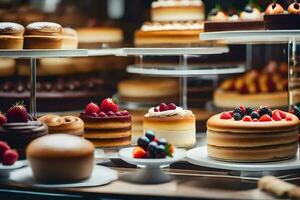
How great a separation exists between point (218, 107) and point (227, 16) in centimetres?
133

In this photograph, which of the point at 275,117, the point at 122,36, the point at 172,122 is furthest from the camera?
the point at 122,36

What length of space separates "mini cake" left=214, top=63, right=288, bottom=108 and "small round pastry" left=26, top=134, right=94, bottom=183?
283cm

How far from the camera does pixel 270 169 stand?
11.4 feet

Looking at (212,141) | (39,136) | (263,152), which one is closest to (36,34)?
(39,136)

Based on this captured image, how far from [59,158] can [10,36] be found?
120cm

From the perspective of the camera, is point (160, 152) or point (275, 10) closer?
point (160, 152)

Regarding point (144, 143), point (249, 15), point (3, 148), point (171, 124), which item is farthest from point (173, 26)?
point (3, 148)

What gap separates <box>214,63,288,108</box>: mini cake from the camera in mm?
5934

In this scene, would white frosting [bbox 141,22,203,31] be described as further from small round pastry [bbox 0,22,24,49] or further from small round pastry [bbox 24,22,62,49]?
small round pastry [bbox 0,22,24,49]

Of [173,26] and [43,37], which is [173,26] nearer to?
[173,26]

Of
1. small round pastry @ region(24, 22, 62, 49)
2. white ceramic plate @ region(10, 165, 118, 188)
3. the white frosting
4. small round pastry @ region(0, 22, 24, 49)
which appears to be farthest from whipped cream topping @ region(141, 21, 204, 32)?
white ceramic plate @ region(10, 165, 118, 188)

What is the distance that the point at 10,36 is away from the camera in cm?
416

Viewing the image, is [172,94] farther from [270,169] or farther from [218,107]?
[270,169]

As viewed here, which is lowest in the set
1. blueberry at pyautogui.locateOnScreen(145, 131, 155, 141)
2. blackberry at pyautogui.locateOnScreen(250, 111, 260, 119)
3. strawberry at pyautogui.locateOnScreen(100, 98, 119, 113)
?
blueberry at pyautogui.locateOnScreen(145, 131, 155, 141)
